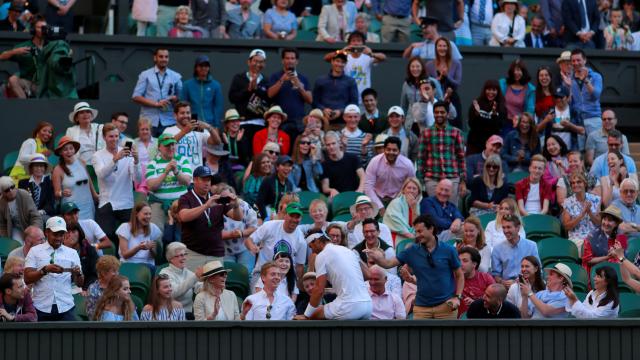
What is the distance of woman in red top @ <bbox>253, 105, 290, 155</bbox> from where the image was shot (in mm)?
19422

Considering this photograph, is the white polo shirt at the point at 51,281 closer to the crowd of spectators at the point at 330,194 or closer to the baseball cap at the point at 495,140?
the crowd of spectators at the point at 330,194

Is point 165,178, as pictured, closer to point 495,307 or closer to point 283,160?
point 283,160

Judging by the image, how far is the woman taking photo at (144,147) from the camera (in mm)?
18342

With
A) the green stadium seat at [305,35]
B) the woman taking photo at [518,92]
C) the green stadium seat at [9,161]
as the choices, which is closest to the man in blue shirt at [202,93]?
the green stadium seat at [9,161]

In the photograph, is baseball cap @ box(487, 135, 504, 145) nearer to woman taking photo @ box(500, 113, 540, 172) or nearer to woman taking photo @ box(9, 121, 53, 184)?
woman taking photo @ box(500, 113, 540, 172)

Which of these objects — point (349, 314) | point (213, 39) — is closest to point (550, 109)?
point (213, 39)

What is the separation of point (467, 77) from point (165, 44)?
173 inches

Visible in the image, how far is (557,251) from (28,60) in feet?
25.2

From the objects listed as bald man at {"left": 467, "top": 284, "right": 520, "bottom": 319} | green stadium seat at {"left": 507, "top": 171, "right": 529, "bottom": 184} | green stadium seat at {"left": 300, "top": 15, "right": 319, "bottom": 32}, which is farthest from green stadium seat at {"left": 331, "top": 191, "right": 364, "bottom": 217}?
green stadium seat at {"left": 300, "top": 15, "right": 319, "bottom": 32}

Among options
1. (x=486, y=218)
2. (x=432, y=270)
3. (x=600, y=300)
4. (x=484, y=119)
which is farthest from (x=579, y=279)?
(x=484, y=119)

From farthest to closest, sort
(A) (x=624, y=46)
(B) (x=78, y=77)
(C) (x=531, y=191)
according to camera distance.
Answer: (A) (x=624, y=46) → (B) (x=78, y=77) → (C) (x=531, y=191)

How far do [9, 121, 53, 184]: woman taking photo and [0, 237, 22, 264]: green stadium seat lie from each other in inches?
59.3

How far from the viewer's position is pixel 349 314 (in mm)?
14086

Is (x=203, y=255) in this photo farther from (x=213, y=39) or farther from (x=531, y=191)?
(x=213, y=39)
